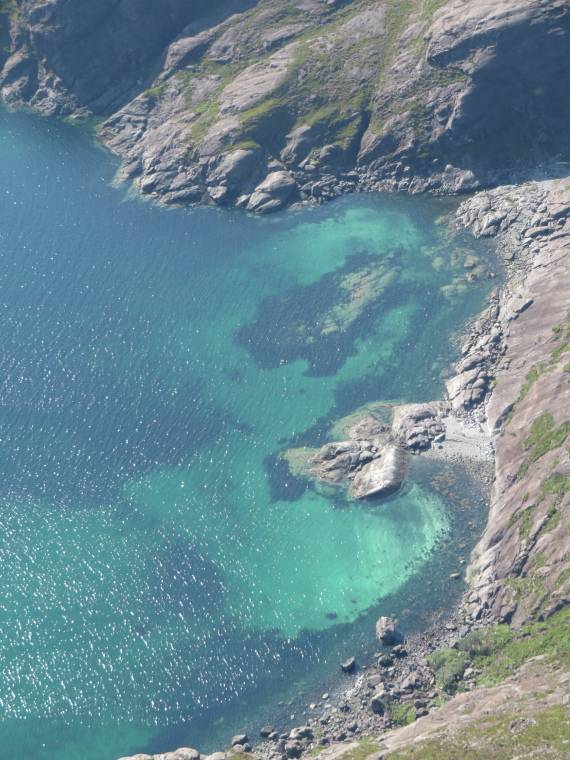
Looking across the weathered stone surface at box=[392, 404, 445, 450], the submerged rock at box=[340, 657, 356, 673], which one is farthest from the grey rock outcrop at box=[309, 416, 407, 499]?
the submerged rock at box=[340, 657, 356, 673]

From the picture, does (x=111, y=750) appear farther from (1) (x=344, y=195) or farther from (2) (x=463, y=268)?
(1) (x=344, y=195)

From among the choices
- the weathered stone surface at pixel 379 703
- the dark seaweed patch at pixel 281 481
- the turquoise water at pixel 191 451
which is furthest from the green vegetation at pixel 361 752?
the dark seaweed patch at pixel 281 481

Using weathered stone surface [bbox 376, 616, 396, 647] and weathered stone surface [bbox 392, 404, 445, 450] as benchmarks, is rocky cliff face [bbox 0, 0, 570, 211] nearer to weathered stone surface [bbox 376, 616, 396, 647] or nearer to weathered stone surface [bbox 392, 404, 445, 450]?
weathered stone surface [bbox 392, 404, 445, 450]

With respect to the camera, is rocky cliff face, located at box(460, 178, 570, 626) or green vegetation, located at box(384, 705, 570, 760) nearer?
green vegetation, located at box(384, 705, 570, 760)

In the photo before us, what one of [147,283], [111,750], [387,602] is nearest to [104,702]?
[111,750]

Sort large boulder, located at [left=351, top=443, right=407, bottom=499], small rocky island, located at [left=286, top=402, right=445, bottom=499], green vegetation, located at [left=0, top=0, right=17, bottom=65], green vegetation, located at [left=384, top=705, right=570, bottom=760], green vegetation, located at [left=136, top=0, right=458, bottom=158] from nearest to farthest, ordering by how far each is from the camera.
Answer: green vegetation, located at [left=384, top=705, right=570, bottom=760] < large boulder, located at [left=351, top=443, right=407, bottom=499] < small rocky island, located at [left=286, top=402, right=445, bottom=499] < green vegetation, located at [left=136, top=0, right=458, bottom=158] < green vegetation, located at [left=0, top=0, right=17, bottom=65]
